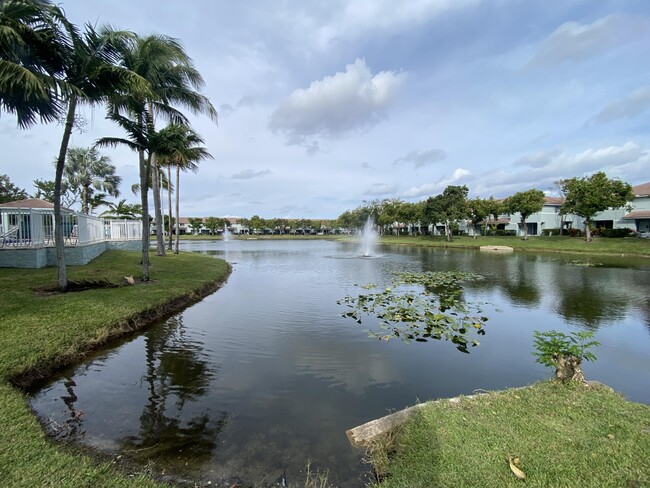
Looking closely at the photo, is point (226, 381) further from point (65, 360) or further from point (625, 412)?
point (625, 412)

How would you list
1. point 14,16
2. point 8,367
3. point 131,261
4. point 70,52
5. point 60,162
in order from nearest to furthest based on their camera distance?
point 8,367 < point 14,16 < point 70,52 < point 60,162 < point 131,261

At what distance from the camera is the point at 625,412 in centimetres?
395

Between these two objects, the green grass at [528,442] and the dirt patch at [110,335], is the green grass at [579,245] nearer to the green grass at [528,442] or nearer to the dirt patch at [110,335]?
the green grass at [528,442]

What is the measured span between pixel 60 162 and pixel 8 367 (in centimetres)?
668

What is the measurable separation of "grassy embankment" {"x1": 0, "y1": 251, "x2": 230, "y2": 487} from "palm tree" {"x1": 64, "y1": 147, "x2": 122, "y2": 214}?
24.2 m

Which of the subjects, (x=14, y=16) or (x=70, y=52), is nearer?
(x=14, y=16)

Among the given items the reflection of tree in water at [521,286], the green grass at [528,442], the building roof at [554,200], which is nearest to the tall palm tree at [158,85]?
the green grass at [528,442]

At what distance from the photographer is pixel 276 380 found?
617cm

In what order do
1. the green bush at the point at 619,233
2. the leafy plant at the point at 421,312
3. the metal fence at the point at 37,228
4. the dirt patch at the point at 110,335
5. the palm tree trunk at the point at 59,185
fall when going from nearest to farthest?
1. the dirt patch at the point at 110,335
2. the leafy plant at the point at 421,312
3. the palm tree trunk at the point at 59,185
4. the metal fence at the point at 37,228
5. the green bush at the point at 619,233

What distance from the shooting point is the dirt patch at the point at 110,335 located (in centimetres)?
554

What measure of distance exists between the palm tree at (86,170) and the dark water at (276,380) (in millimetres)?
31349

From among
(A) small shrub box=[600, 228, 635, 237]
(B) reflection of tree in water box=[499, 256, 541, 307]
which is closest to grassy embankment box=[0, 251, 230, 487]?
(B) reflection of tree in water box=[499, 256, 541, 307]

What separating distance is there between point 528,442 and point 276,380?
4.11 meters

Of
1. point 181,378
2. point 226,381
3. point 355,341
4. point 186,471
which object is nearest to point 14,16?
point 181,378
